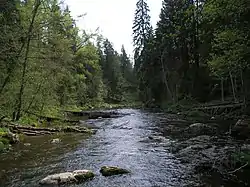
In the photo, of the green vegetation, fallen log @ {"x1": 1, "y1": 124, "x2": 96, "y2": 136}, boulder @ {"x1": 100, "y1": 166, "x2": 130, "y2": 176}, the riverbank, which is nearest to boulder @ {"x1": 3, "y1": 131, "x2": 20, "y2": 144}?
the riverbank

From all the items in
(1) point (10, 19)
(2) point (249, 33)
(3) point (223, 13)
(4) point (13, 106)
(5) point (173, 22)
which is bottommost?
(4) point (13, 106)

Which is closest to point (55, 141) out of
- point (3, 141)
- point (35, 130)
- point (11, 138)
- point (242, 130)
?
point (11, 138)

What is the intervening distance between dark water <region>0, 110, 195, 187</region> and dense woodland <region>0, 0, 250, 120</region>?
468 cm

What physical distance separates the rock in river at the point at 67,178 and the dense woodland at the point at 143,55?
22.1 ft

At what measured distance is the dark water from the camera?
9188 millimetres

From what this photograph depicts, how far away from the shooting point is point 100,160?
1187cm

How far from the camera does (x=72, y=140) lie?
16.8m

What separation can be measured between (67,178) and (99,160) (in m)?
2.96

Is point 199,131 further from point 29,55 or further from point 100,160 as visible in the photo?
point 29,55

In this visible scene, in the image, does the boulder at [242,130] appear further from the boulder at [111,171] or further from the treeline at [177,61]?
the treeline at [177,61]

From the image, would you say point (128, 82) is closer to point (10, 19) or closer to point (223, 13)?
point (10, 19)

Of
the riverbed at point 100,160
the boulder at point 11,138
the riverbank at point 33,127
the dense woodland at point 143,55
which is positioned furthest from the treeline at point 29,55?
the riverbed at point 100,160

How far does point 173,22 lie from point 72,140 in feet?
108

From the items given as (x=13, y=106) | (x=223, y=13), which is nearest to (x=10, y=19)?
(x=13, y=106)
